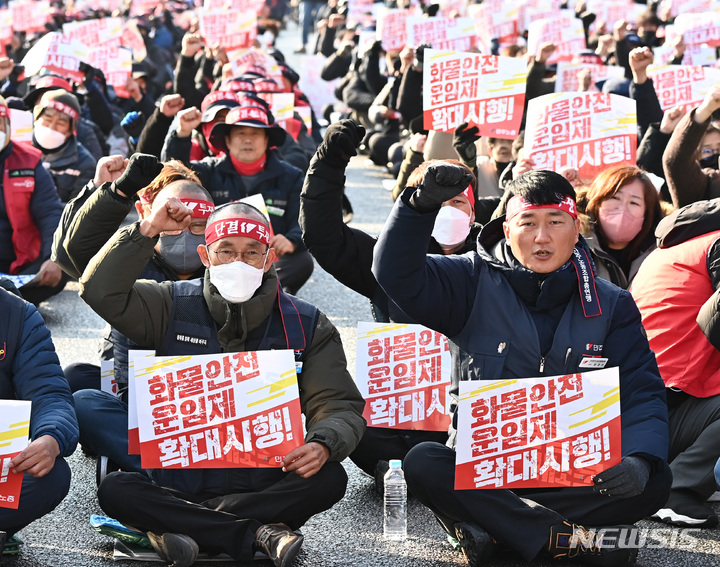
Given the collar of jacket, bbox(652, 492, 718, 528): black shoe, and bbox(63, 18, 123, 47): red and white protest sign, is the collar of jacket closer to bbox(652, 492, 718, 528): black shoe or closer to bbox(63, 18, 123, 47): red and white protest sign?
bbox(652, 492, 718, 528): black shoe

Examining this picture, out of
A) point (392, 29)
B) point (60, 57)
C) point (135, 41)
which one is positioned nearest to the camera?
point (60, 57)

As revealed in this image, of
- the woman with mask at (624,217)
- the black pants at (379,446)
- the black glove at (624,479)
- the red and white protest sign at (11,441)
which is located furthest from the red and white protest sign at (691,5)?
the red and white protest sign at (11,441)

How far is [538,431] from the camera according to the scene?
432 cm

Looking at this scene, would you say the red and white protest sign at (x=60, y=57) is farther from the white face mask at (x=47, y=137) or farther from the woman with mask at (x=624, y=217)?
the woman with mask at (x=624, y=217)

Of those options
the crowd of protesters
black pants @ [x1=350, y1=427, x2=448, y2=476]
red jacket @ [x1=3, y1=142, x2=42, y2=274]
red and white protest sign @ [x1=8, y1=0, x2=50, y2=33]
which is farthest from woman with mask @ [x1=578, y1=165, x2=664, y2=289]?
red and white protest sign @ [x1=8, y1=0, x2=50, y2=33]

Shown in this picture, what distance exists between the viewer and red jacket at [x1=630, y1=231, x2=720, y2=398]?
16.6 feet

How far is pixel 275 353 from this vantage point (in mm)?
4434

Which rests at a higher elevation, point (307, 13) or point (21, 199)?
point (21, 199)

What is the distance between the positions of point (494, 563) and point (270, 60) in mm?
9539

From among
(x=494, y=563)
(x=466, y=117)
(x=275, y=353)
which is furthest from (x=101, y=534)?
(x=466, y=117)

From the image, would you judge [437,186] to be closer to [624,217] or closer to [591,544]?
[591,544]

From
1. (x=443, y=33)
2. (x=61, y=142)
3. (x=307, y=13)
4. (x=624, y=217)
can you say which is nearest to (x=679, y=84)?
(x=624, y=217)

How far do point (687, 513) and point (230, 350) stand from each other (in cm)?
190

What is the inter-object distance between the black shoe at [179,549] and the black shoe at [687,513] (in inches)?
73.3
